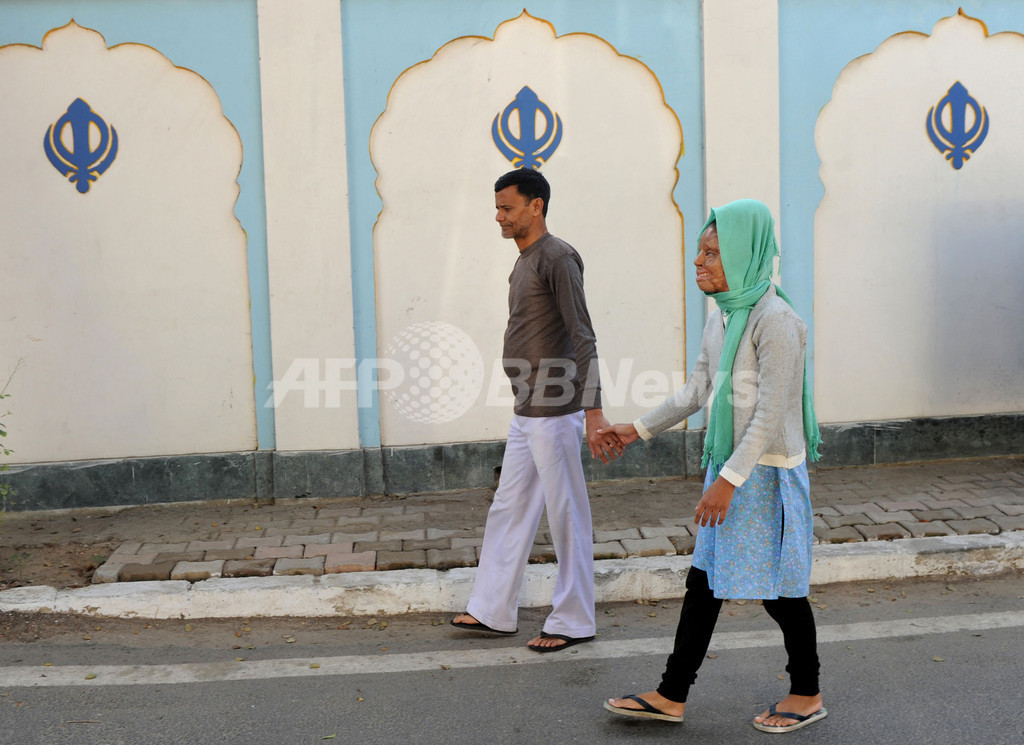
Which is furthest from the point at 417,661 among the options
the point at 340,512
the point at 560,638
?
the point at 340,512

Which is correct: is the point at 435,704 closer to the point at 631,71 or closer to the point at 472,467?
the point at 472,467

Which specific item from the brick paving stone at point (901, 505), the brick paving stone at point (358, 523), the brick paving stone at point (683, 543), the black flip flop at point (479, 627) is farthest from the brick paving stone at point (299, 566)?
the brick paving stone at point (901, 505)

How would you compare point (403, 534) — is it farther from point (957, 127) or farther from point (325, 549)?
point (957, 127)

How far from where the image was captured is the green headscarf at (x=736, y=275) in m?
2.95

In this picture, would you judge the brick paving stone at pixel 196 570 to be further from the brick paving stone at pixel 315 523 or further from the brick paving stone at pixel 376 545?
the brick paving stone at pixel 315 523

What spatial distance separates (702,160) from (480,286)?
1.66 m

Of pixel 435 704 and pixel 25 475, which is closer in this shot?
pixel 435 704

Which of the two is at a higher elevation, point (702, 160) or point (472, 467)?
point (702, 160)

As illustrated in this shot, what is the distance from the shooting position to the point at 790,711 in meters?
3.17

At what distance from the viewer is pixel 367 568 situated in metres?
4.62

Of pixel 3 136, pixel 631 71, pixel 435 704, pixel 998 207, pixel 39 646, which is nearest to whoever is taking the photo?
pixel 435 704

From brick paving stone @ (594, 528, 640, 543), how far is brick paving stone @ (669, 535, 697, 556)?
8.4 inches

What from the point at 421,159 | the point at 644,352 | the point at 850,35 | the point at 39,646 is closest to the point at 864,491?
the point at 644,352

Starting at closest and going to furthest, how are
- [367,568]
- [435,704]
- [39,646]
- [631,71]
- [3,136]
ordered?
[435,704], [39,646], [367,568], [3,136], [631,71]
